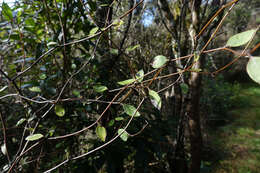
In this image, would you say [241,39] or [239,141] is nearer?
[241,39]

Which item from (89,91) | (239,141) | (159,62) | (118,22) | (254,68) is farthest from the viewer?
(239,141)

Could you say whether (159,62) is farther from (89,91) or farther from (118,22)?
(89,91)

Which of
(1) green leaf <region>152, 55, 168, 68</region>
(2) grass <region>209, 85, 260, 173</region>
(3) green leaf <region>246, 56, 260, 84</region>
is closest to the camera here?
(3) green leaf <region>246, 56, 260, 84</region>

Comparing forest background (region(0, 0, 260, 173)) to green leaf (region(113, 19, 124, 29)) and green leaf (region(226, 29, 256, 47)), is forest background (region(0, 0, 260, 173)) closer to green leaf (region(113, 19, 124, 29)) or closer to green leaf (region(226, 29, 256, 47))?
green leaf (region(113, 19, 124, 29))

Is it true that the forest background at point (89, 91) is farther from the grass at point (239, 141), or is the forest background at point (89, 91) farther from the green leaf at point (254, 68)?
the grass at point (239, 141)

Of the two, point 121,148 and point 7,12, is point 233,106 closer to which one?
point 121,148

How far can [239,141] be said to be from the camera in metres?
2.50

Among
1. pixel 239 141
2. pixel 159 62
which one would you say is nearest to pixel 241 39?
pixel 159 62

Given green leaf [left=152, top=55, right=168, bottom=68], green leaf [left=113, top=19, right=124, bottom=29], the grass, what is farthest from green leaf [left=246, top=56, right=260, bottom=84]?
the grass

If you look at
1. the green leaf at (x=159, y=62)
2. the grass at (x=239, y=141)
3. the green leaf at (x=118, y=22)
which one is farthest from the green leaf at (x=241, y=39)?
the grass at (x=239, y=141)

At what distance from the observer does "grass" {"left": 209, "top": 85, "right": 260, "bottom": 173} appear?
1919mm

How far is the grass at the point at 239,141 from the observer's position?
192 cm

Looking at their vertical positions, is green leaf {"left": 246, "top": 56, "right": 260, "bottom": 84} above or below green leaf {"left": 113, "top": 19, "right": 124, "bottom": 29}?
below

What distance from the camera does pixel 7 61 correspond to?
1.27 meters
